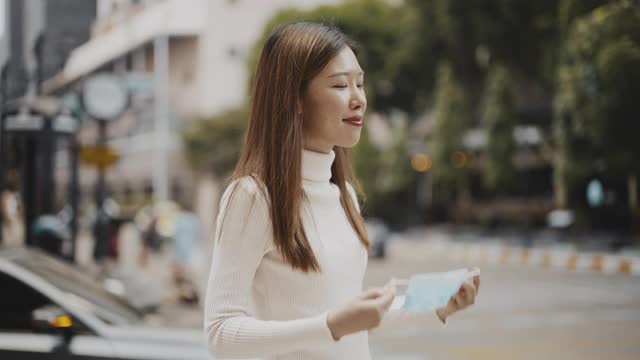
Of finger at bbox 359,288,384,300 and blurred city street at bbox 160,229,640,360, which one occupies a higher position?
finger at bbox 359,288,384,300

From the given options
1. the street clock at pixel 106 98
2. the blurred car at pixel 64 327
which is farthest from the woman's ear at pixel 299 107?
the street clock at pixel 106 98

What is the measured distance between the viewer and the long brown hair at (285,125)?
1.85 m

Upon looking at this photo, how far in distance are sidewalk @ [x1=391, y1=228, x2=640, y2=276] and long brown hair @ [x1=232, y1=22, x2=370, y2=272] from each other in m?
6.33

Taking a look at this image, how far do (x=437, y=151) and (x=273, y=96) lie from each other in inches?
938

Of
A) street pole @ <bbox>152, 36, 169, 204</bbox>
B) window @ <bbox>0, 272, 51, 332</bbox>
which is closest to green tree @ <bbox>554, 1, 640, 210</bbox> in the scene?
window @ <bbox>0, 272, 51, 332</bbox>

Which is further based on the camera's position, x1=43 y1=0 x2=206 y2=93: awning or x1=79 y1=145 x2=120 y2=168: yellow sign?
x1=79 y1=145 x2=120 y2=168: yellow sign

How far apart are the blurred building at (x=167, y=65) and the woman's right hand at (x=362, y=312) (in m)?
10.6

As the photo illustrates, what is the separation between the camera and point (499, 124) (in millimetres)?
20016

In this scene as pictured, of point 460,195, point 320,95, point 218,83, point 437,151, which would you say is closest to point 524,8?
point 320,95

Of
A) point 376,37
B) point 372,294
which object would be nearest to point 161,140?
point 376,37

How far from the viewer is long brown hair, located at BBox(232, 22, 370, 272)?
72.7 inches

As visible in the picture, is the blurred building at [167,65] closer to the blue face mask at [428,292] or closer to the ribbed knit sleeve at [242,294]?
the ribbed knit sleeve at [242,294]

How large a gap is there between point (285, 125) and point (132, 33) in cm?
2006

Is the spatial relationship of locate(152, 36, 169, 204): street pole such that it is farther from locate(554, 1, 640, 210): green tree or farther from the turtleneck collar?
the turtleneck collar
